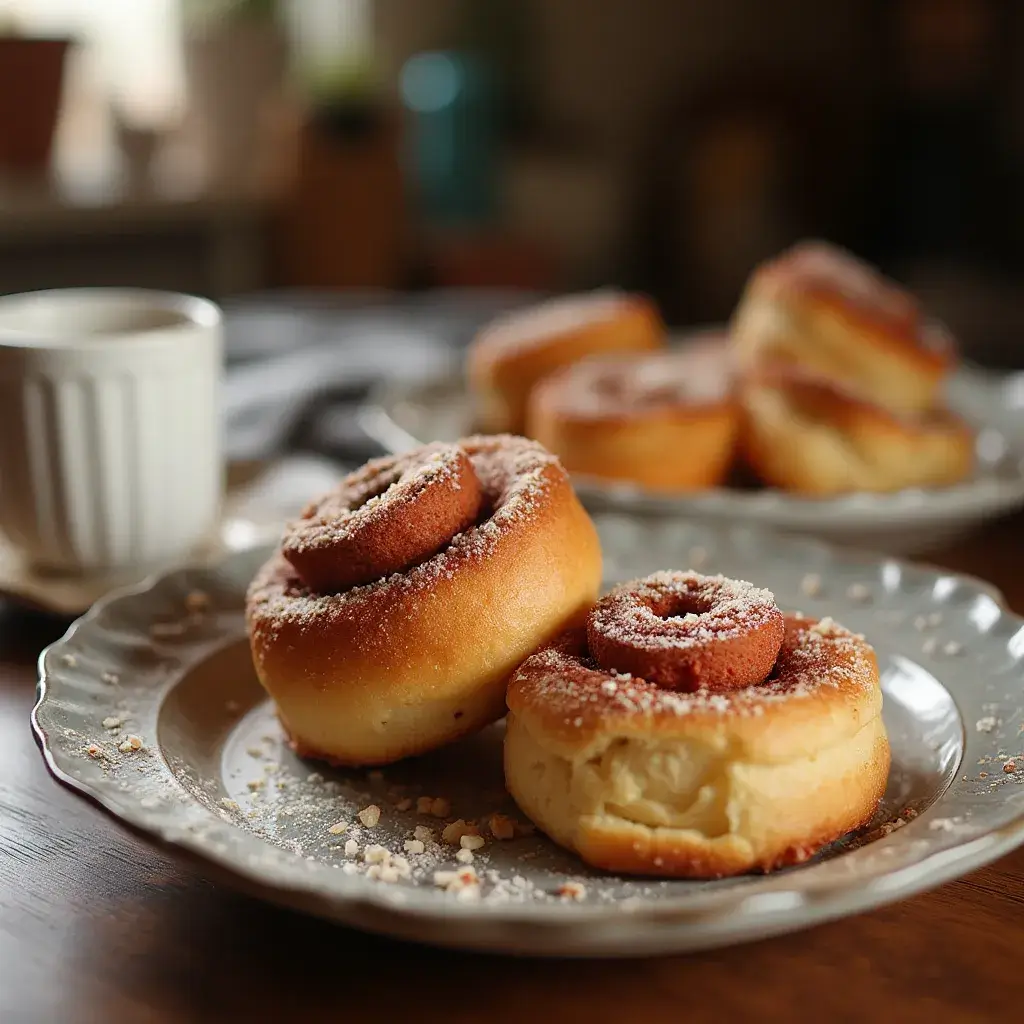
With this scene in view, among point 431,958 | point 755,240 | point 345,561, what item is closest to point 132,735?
point 345,561

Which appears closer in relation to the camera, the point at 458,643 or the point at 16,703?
the point at 458,643

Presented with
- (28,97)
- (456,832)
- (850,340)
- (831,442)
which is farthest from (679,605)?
(28,97)

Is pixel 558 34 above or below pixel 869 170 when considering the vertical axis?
above

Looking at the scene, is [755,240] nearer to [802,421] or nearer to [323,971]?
[802,421]

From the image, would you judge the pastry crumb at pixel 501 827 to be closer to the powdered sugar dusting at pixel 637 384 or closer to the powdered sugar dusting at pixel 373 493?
the powdered sugar dusting at pixel 373 493

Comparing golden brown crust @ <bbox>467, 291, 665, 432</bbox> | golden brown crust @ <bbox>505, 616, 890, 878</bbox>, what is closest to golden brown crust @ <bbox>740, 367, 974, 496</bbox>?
golden brown crust @ <bbox>467, 291, 665, 432</bbox>

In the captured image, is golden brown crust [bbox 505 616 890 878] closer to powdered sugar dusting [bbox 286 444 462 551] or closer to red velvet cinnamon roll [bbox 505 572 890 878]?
red velvet cinnamon roll [bbox 505 572 890 878]

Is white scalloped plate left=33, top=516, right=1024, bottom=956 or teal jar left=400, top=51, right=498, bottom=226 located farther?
teal jar left=400, top=51, right=498, bottom=226

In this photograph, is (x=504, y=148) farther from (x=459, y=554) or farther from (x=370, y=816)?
(x=370, y=816)

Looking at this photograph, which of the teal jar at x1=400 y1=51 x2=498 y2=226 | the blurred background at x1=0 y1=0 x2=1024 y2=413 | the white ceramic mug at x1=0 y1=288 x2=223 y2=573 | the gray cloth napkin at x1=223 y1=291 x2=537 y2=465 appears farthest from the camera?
the teal jar at x1=400 y1=51 x2=498 y2=226
